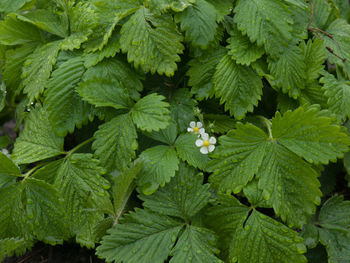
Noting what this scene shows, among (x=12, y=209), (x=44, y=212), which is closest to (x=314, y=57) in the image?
(x=44, y=212)

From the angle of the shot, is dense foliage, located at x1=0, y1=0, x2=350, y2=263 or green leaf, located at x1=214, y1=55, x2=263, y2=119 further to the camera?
green leaf, located at x1=214, y1=55, x2=263, y2=119

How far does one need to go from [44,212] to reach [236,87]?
112 centimetres

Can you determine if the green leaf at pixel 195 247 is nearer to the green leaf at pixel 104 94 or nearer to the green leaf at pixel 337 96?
the green leaf at pixel 104 94

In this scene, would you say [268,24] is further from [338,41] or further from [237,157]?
[237,157]

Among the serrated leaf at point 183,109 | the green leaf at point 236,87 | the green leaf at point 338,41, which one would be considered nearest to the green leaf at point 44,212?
the serrated leaf at point 183,109

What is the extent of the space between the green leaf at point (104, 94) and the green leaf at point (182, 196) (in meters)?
0.43

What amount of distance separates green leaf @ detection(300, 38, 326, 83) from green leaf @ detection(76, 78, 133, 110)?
967 mm

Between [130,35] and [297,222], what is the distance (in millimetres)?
1158

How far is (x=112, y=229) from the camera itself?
5.08 ft

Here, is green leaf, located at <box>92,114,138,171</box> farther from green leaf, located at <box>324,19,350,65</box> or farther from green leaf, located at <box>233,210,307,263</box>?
green leaf, located at <box>324,19,350,65</box>

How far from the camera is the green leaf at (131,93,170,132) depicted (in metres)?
1.58

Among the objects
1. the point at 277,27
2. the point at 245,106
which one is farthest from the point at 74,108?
the point at 277,27

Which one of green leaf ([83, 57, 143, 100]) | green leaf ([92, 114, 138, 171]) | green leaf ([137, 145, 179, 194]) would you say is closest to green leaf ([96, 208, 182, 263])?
green leaf ([137, 145, 179, 194])

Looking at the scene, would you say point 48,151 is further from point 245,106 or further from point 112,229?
point 245,106
